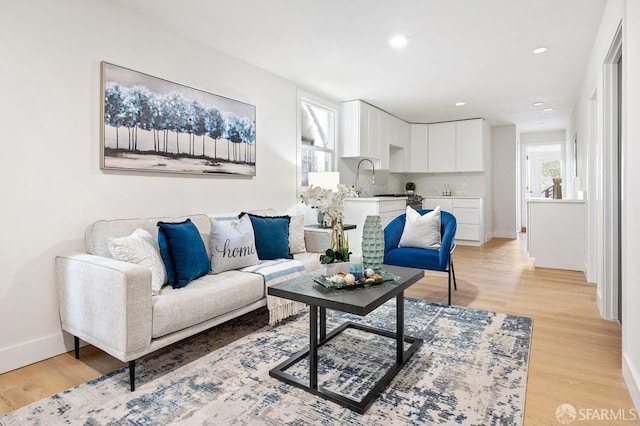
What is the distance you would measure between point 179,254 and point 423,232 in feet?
7.49

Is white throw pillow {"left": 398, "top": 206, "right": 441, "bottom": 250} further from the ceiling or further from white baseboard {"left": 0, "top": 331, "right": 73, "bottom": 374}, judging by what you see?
white baseboard {"left": 0, "top": 331, "right": 73, "bottom": 374}

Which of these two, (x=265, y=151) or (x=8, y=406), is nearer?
(x=8, y=406)

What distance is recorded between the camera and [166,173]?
3.04 metres

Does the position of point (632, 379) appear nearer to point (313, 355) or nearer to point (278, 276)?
point (313, 355)

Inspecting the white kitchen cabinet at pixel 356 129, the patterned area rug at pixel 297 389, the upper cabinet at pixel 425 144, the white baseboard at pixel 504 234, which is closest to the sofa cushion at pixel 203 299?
the patterned area rug at pixel 297 389

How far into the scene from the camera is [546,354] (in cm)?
234

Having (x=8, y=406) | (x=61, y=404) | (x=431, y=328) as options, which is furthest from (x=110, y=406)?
(x=431, y=328)

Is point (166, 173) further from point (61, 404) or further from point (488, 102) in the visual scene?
point (488, 102)

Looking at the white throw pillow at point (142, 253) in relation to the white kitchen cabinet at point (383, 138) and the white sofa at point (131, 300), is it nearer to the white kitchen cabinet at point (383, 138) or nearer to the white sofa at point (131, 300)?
the white sofa at point (131, 300)

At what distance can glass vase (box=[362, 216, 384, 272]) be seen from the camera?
2.37m

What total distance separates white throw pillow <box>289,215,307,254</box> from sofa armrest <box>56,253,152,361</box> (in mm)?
1656

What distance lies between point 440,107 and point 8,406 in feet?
19.9

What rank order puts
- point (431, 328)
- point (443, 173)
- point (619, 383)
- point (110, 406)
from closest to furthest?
point (110, 406), point (619, 383), point (431, 328), point (443, 173)

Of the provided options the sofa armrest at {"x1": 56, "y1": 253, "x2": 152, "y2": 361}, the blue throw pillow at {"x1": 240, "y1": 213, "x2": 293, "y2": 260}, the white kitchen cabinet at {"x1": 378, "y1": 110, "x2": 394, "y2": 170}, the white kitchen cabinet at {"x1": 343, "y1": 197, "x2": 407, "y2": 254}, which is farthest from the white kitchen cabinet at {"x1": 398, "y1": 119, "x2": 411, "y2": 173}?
the sofa armrest at {"x1": 56, "y1": 253, "x2": 152, "y2": 361}
